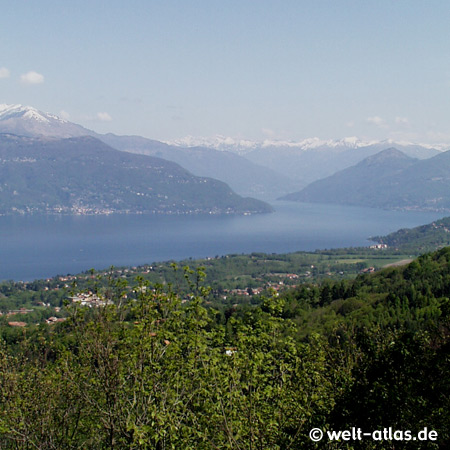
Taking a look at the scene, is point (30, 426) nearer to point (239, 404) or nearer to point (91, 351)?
point (91, 351)

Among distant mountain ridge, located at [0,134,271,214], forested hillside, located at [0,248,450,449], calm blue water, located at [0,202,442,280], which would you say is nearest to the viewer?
forested hillside, located at [0,248,450,449]

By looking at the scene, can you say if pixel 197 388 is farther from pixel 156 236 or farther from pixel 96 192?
pixel 96 192

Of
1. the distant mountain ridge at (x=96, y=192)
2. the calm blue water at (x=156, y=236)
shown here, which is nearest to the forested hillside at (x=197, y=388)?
the calm blue water at (x=156, y=236)

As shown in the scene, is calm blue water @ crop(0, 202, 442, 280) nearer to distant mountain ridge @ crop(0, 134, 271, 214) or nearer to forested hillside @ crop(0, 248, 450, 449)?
distant mountain ridge @ crop(0, 134, 271, 214)

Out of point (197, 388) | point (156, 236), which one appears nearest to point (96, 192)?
point (156, 236)

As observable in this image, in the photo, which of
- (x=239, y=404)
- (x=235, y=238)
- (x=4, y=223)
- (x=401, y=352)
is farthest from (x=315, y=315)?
(x=4, y=223)

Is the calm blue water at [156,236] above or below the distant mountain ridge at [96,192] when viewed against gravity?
below

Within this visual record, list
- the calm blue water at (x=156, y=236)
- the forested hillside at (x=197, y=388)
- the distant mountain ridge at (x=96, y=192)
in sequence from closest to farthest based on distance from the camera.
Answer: the forested hillside at (x=197, y=388), the calm blue water at (x=156, y=236), the distant mountain ridge at (x=96, y=192)

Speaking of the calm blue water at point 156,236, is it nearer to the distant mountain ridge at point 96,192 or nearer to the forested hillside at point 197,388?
the distant mountain ridge at point 96,192

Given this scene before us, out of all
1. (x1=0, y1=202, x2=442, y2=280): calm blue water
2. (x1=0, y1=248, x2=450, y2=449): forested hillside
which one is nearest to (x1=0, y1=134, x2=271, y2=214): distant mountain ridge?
(x1=0, y1=202, x2=442, y2=280): calm blue water
